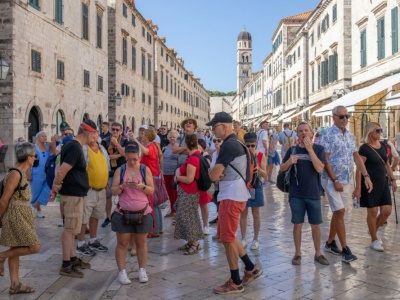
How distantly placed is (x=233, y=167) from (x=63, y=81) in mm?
17199

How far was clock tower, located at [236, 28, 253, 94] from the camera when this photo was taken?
11481 cm

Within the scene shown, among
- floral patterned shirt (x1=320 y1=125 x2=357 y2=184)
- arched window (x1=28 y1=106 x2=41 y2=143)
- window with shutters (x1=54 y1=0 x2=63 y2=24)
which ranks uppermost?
window with shutters (x1=54 y1=0 x2=63 y2=24)

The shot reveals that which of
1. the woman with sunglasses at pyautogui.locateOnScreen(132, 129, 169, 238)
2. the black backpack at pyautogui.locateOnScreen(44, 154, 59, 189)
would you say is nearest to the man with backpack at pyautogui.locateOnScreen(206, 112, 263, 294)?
the woman with sunglasses at pyautogui.locateOnScreen(132, 129, 169, 238)

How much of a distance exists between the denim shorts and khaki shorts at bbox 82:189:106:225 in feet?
8.74

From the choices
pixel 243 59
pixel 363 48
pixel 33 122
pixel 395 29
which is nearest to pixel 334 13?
pixel 363 48

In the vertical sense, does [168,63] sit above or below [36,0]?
above

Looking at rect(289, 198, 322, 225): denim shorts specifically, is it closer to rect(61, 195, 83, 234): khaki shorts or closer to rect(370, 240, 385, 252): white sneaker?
rect(370, 240, 385, 252): white sneaker

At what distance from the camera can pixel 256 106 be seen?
263 ft

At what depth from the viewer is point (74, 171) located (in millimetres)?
5633

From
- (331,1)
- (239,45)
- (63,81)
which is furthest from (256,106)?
(63,81)

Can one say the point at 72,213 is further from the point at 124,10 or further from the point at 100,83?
the point at 124,10

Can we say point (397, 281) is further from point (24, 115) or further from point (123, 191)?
point (24, 115)

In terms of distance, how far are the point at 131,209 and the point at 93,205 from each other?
4.49 ft

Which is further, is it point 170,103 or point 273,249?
point 170,103
